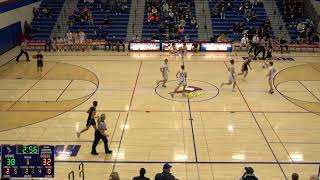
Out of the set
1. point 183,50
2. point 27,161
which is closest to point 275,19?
point 183,50

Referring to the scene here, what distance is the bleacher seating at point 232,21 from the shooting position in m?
35.0

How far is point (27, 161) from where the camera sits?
1045 cm

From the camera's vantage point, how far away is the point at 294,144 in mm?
15375

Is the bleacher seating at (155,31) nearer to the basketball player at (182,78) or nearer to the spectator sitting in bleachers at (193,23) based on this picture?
the spectator sitting in bleachers at (193,23)

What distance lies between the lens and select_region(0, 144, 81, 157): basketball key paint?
14508 mm

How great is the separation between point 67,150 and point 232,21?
81.5 feet

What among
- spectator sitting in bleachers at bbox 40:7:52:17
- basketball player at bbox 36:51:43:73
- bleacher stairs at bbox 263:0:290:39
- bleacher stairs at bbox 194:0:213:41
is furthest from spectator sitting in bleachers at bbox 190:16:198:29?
basketball player at bbox 36:51:43:73

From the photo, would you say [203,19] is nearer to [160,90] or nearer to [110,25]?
[110,25]

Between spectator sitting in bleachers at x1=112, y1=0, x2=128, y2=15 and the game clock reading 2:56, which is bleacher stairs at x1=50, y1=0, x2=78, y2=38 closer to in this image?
spectator sitting in bleachers at x1=112, y1=0, x2=128, y2=15

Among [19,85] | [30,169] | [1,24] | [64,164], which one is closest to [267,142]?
[64,164]

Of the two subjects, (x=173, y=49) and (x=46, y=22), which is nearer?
(x=173, y=49)

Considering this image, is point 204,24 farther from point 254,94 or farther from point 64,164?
point 64,164

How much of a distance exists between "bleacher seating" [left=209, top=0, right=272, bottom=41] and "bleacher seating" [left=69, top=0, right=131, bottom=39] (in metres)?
7.69

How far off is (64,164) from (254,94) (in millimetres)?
10957
